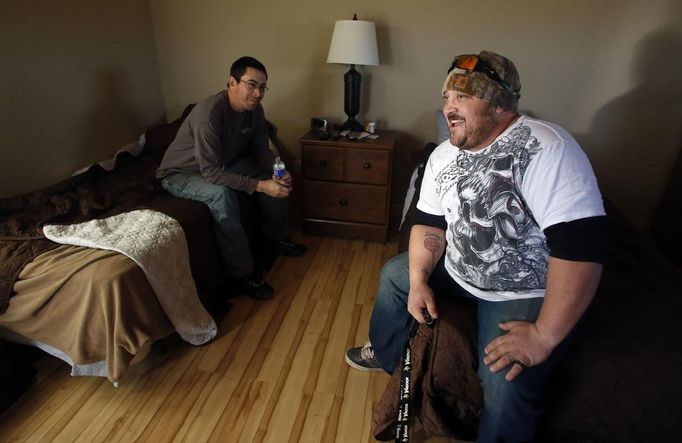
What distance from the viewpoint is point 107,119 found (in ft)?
7.88

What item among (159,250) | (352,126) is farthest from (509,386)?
(352,126)

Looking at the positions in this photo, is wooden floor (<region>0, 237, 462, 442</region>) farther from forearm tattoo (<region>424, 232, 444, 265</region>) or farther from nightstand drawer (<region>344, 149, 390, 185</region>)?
nightstand drawer (<region>344, 149, 390, 185</region>)

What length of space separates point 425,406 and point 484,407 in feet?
0.56

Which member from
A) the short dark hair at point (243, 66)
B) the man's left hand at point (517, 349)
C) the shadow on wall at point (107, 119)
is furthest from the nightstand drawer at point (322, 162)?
the man's left hand at point (517, 349)

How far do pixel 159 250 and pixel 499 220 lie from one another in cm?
122

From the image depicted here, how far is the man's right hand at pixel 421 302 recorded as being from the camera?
1.19 meters

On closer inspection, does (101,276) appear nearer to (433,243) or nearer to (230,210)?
(230,210)

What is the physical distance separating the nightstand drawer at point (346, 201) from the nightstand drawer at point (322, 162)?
0.17 feet

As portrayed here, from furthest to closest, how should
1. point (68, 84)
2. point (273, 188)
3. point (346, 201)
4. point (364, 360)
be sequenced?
point (346, 201) → point (68, 84) → point (273, 188) → point (364, 360)

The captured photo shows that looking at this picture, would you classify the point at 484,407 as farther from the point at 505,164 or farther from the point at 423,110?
the point at 423,110

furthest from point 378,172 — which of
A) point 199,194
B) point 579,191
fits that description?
point 579,191

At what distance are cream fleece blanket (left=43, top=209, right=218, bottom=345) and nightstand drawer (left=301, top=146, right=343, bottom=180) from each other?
3.15ft

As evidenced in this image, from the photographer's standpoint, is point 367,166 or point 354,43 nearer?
point 354,43

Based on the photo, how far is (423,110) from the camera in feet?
8.48
